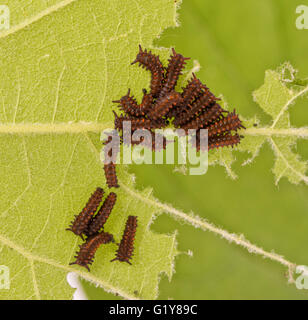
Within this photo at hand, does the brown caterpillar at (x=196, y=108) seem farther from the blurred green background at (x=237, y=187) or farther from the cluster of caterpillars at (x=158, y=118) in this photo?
the blurred green background at (x=237, y=187)

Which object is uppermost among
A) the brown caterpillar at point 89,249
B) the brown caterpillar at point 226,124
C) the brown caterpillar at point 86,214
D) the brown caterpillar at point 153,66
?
the brown caterpillar at point 153,66

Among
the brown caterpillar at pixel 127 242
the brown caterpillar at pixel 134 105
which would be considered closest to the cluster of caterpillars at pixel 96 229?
the brown caterpillar at pixel 127 242

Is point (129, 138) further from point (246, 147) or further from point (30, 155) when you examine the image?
point (246, 147)

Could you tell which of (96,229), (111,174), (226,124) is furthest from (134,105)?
(96,229)

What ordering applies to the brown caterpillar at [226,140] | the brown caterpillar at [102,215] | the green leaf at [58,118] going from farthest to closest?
the brown caterpillar at [102,215], the brown caterpillar at [226,140], the green leaf at [58,118]

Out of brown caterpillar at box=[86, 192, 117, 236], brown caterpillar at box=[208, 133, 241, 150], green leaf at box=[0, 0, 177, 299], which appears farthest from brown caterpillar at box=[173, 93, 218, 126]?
brown caterpillar at box=[86, 192, 117, 236]

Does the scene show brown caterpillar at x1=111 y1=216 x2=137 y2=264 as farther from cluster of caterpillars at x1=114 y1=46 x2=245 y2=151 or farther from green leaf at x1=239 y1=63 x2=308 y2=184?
green leaf at x1=239 y1=63 x2=308 y2=184

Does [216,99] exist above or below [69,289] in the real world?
above

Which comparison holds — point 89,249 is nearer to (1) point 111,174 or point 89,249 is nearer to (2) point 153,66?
(1) point 111,174
